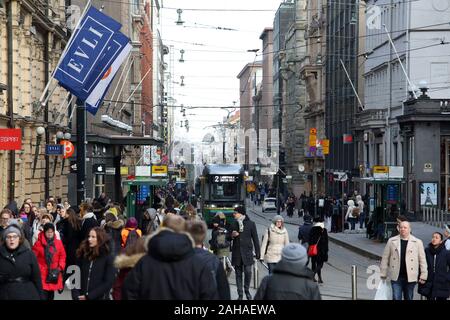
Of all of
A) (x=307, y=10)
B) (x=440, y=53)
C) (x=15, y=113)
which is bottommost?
(x=15, y=113)

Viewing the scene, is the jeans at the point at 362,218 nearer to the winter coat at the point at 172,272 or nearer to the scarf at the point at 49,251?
Answer: the scarf at the point at 49,251

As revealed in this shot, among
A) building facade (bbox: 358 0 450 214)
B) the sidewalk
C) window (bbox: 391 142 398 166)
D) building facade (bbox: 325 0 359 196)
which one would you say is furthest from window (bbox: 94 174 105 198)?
building facade (bbox: 325 0 359 196)

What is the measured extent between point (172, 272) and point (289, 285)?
3.52 feet

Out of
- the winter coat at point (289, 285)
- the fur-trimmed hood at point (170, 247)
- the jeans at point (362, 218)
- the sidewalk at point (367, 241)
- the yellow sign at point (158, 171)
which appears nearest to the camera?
the fur-trimmed hood at point (170, 247)

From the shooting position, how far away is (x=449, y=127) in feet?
177

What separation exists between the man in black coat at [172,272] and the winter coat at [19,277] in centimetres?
317

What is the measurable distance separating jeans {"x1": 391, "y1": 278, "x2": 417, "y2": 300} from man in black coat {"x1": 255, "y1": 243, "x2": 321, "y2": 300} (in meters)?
7.05

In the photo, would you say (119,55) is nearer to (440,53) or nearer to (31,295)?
(31,295)

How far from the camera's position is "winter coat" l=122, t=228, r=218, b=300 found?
849cm

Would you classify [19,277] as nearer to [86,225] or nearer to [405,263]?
[405,263]

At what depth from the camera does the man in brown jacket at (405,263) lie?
15.7 metres

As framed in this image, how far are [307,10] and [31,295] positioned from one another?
305ft

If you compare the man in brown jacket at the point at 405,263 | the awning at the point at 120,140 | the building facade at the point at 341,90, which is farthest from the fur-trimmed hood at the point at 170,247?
the building facade at the point at 341,90
